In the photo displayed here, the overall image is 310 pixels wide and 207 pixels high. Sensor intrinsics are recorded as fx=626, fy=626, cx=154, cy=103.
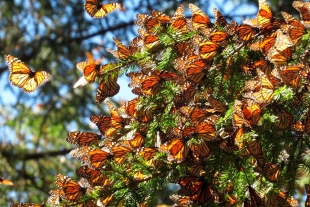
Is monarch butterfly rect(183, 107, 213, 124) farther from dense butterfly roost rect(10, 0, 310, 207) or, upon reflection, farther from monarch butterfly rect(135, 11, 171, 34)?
monarch butterfly rect(135, 11, 171, 34)

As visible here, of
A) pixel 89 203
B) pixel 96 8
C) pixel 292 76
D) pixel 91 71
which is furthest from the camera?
pixel 96 8

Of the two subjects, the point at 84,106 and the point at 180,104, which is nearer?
the point at 180,104

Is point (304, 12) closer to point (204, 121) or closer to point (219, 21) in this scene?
point (219, 21)

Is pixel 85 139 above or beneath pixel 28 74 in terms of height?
beneath

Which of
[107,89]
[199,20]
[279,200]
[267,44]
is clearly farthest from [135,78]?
[279,200]

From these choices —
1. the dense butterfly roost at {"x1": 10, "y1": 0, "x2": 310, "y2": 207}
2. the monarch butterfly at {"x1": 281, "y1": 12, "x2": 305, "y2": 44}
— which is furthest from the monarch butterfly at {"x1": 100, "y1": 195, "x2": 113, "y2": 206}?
the monarch butterfly at {"x1": 281, "y1": 12, "x2": 305, "y2": 44}

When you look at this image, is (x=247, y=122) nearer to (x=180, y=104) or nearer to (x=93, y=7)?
(x=180, y=104)

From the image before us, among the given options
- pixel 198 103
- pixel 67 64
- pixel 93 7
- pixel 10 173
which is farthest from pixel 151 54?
pixel 67 64
